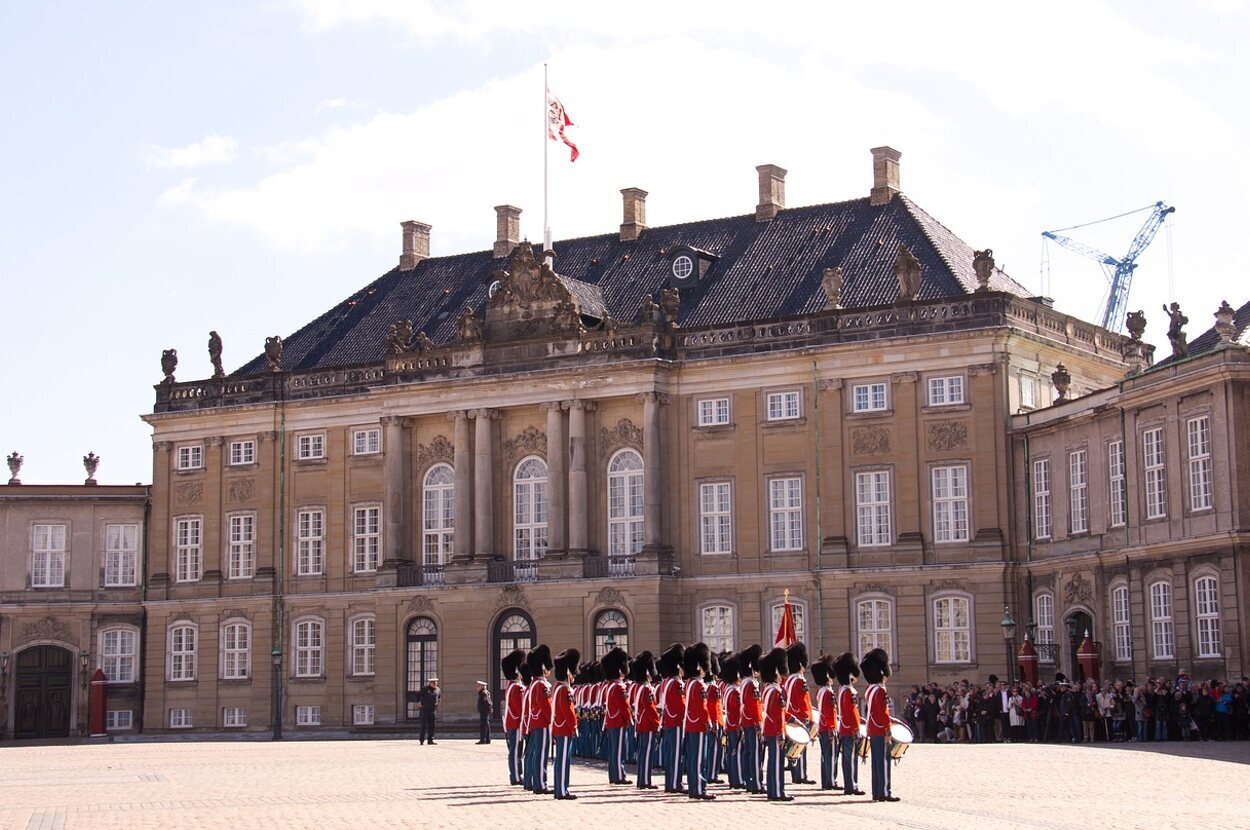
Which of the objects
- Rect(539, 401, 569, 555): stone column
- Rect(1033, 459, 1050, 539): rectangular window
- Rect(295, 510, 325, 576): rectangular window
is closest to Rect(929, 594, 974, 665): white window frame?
Rect(1033, 459, 1050, 539): rectangular window

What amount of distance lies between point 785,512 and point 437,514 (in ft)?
38.3

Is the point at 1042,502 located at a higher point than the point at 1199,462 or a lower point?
lower

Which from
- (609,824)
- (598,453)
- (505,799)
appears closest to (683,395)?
(598,453)

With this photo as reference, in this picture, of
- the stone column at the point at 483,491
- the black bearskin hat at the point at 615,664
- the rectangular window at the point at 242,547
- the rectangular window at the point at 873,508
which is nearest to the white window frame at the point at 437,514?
the stone column at the point at 483,491

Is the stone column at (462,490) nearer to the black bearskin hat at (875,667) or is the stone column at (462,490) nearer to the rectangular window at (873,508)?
the rectangular window at (873,508)

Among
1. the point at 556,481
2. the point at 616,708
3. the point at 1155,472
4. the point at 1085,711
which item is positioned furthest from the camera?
the point at 556,481

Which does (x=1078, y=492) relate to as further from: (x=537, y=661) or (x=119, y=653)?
(x=119, y=653)

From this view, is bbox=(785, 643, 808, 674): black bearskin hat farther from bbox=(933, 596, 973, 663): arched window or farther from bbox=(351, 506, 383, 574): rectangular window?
bbox=(351, 506, 383, 574): rectangular window

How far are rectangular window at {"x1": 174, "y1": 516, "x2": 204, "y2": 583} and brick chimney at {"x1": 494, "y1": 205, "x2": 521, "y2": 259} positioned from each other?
45.0 feet

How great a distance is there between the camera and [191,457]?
214 feet

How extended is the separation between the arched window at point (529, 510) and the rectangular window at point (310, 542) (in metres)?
7.37

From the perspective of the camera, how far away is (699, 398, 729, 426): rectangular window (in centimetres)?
5628

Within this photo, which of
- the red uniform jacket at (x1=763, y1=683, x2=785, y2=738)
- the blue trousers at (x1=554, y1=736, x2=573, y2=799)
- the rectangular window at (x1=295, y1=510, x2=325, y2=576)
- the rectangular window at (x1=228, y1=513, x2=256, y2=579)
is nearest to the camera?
the red uniform jacket at (x1=763, y1=683, x2=785, y2=738)

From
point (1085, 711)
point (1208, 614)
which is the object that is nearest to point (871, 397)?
point (1208, 614)
